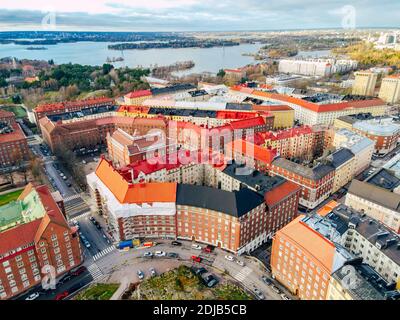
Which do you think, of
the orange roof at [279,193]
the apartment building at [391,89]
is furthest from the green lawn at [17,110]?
the apartment building at [391,89]

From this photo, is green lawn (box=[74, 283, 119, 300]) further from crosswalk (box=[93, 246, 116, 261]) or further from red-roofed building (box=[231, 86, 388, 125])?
red-roofed building (box=[231, 86, 388, 125])

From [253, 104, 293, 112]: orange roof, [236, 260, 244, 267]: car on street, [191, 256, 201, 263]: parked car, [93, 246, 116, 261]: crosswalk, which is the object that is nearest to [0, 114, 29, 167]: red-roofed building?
[93, 246, 116, 261]: crosswalk

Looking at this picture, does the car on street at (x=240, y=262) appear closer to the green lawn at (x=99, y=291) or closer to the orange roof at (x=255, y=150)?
the green lawn at (x=99, y=291)

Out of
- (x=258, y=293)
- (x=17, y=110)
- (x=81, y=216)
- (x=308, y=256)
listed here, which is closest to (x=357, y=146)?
(x=308, y=256)

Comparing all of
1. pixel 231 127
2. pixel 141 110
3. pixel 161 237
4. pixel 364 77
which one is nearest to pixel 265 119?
pixel 231 127

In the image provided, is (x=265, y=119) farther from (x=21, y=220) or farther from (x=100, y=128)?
(x=21, y=220)
